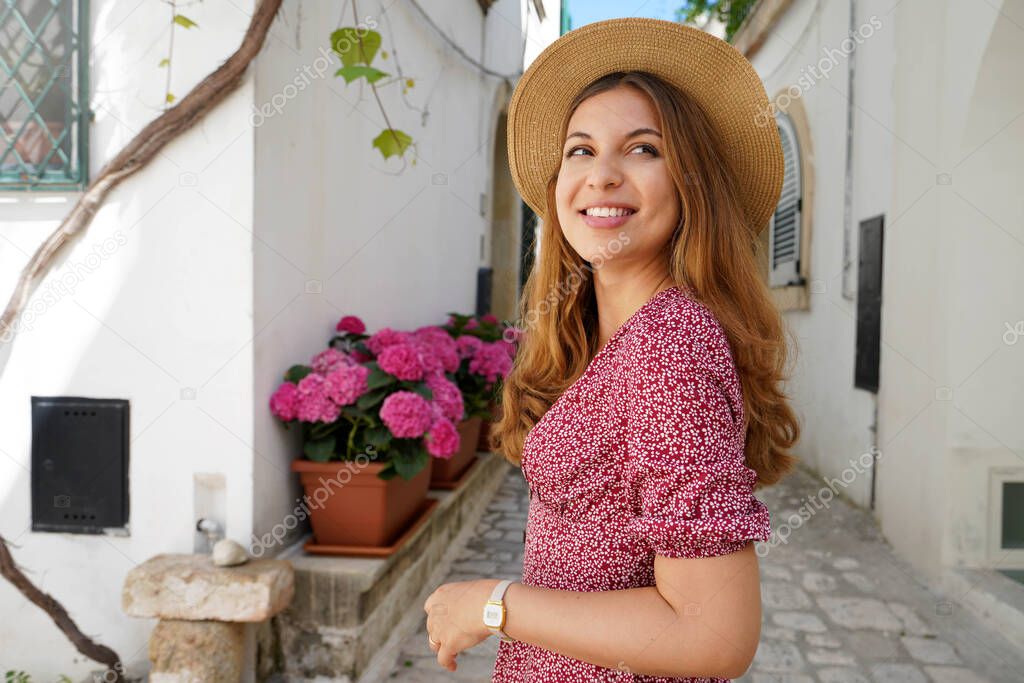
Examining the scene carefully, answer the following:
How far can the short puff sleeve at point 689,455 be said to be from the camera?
2.93 feet

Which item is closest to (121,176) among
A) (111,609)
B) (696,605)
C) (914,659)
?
(111,609)

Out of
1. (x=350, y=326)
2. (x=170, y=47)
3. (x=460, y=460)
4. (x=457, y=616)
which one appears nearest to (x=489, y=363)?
(x=460, y=460)

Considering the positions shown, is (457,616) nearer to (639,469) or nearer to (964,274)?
(639,469)

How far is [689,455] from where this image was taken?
0.90 m

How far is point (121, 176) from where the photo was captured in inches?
106

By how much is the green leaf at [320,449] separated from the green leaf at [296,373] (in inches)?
10.1

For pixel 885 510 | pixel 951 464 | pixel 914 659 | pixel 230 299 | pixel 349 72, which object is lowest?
pixel 914 659

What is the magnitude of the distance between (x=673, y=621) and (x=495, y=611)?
261mm

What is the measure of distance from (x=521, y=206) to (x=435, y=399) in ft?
21.7

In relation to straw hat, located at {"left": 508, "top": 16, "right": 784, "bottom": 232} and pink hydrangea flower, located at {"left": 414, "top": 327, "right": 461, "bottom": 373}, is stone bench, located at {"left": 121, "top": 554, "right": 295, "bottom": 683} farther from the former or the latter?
straw hat, located at {"left": 508, "top": 16, "right": 784, "bottom": 232}

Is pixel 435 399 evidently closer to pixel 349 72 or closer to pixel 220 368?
pixel 220 368

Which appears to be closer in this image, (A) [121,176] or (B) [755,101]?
(B) [755,101]

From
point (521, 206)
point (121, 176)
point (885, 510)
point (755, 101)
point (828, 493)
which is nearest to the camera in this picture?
point (755, 101)

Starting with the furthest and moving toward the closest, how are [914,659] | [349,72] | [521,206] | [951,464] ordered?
[521,206] < [951,464] < [914,659] < [349,72]
